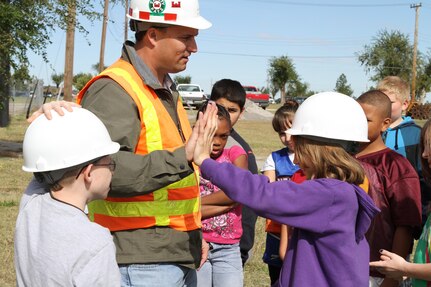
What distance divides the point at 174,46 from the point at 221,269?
1.65m

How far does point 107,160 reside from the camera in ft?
8.32

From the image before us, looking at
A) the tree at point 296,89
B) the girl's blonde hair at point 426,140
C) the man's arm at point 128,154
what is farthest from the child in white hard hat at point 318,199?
the tree at point 296,89

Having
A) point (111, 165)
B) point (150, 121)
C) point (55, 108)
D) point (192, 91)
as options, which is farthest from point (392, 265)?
point (192, 91)

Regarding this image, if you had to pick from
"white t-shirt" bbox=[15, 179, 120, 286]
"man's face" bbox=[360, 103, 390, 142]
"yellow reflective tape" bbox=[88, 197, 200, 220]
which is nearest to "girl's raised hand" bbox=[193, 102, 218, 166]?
"yellow reflective tape" bbox=[88, 197, 200, 220]

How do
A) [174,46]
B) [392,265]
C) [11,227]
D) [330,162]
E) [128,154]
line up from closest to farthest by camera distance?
1. [128,154]
2. [330,162]
3. [174,46]
4. [392,265]
5. [11,227]

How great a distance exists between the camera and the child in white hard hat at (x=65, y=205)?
88.2 inches

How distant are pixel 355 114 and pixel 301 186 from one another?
0.55m

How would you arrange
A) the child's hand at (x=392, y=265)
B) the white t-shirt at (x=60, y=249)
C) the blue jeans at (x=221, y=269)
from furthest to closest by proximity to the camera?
the blue jeans at (x=221, y=269) → the child's hand at (x=392, y=265) → the white t-shirt at (x=60, y=249)

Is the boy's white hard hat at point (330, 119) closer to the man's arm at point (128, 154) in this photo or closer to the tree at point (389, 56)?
the man's arm at point (128, 154)

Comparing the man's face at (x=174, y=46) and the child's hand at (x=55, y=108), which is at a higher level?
the man's face at (x=174, y=46)

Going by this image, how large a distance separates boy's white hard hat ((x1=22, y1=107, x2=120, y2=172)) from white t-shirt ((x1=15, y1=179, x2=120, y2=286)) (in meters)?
0.15

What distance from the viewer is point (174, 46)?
3.11 meters

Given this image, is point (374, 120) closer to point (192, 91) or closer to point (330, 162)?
point (330, 162)

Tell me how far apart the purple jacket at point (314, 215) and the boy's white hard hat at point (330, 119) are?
0.85ft
